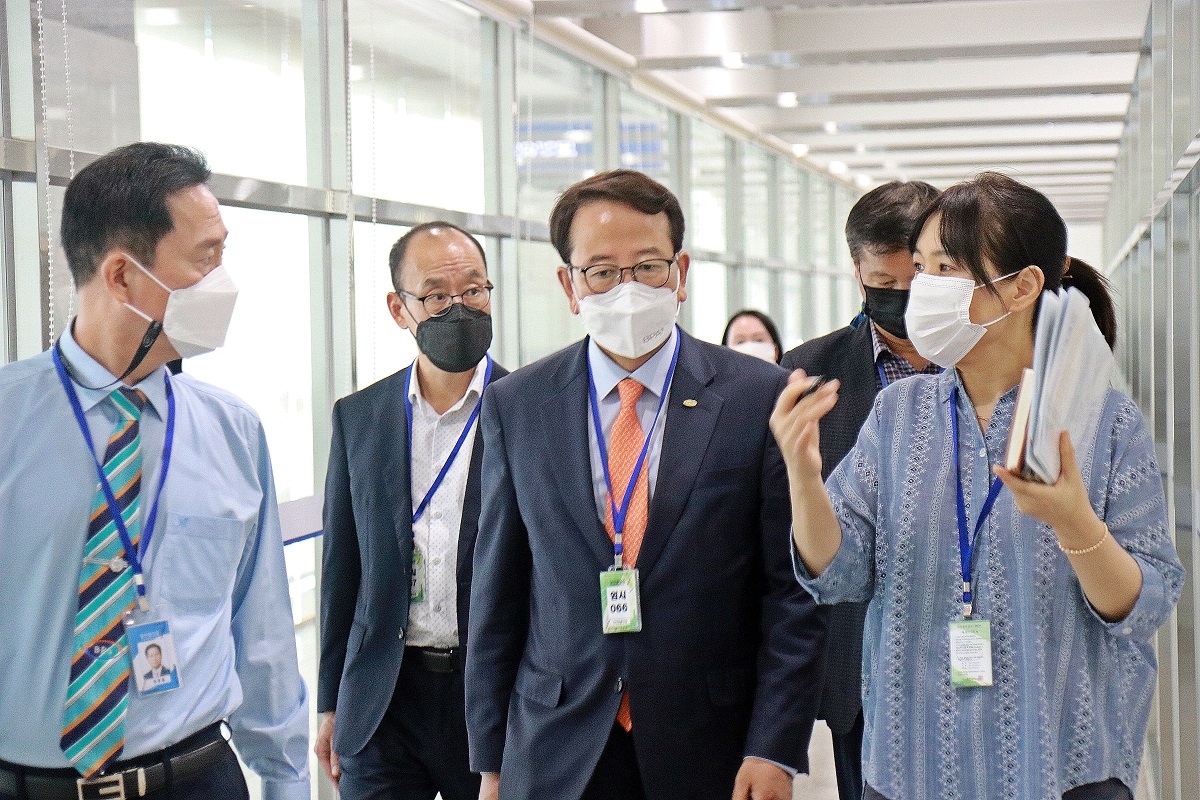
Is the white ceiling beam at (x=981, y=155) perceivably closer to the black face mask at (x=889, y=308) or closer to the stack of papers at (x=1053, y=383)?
the black face mask at (x=889, y=308)

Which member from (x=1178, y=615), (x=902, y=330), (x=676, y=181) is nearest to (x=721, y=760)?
(x=902, y=330)

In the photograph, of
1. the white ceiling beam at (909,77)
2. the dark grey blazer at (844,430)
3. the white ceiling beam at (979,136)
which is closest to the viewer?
the dark grey blazer at (844,430)

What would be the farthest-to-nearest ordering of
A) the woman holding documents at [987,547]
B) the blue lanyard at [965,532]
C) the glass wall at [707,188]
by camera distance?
the glass wall at [707,188]
the blue lanyard at [965,532]
the woman holding documents at [987,547]

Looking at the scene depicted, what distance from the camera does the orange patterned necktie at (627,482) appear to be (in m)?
2.49

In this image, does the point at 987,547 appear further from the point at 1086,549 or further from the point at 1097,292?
the point at 1097,292

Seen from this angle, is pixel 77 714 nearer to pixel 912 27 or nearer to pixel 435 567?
pixel 435 567

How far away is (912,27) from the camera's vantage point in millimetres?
7391

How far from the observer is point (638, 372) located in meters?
2.67

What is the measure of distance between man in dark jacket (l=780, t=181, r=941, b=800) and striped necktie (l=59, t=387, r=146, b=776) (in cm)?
178

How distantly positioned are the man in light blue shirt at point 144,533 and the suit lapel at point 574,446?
63 cm

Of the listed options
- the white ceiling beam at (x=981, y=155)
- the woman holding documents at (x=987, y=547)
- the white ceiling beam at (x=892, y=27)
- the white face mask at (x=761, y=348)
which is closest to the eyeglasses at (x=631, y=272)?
the woman holding documents at (x=987, y=547)

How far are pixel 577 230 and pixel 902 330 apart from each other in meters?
1.08

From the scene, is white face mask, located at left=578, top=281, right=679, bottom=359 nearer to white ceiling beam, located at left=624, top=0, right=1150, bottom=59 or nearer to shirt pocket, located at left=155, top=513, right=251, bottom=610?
shirt pocket, located at left=155, top=513, right=251, bottom=610

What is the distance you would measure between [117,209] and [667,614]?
1.35 m
